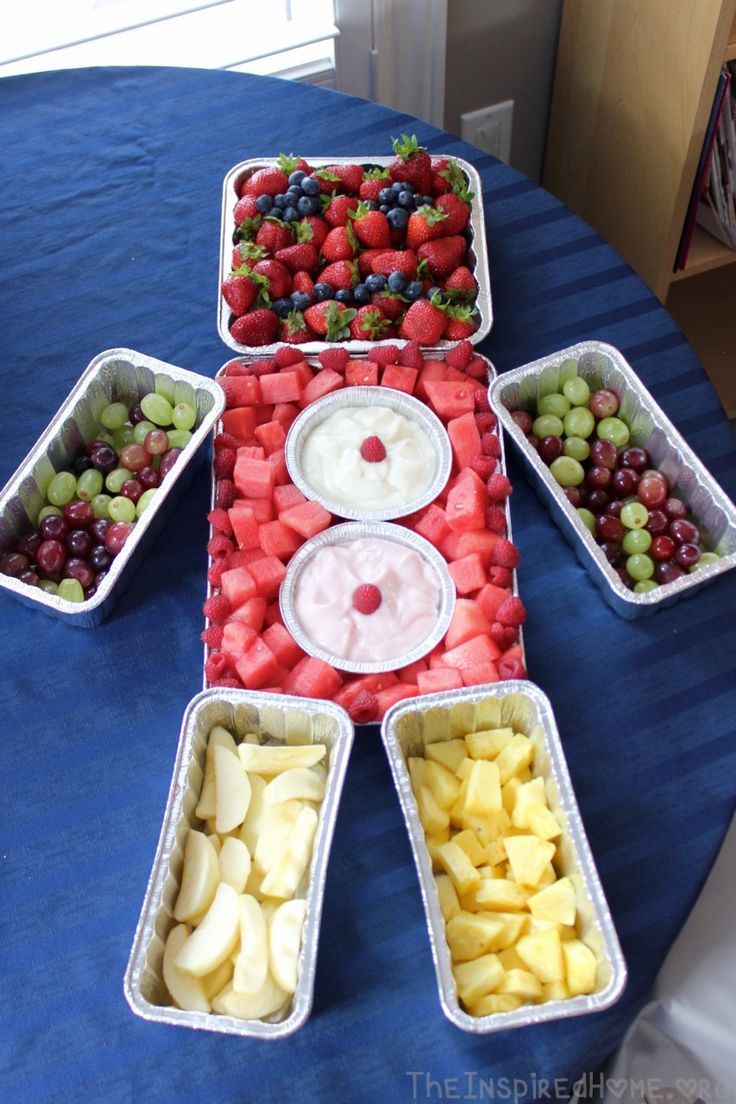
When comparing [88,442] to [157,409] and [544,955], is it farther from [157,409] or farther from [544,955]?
[544,955]

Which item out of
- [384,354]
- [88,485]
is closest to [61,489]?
[88,485]

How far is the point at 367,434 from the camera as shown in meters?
1.39

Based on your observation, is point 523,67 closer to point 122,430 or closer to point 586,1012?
point 122,430

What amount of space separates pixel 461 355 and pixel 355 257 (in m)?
0.24

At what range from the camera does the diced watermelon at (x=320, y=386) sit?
1.40 meters

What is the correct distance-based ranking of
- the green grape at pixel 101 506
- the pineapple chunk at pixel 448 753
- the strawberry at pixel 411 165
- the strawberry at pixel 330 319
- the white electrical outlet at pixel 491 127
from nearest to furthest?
the pineapple chunk at pixel 448 753
the green grape at pixel 101 506
the strawberry at pixel 330 319
the strawberry at pixel 411 165
the white electrical outlet at pixel 491 127

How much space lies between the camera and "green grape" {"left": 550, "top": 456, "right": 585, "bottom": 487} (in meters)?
1.34

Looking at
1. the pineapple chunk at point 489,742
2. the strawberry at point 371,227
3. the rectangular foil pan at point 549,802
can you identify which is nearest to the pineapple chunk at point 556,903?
the rectangular foil pan at point 549,802

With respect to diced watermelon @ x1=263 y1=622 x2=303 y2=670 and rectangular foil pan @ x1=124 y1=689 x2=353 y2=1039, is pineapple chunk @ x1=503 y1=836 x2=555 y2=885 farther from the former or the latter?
diced watermelon @ x1=263 y1=622 x2=303 y2=670

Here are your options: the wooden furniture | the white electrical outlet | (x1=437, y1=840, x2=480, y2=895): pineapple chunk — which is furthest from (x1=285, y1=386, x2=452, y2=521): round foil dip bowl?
the white electrical outlet

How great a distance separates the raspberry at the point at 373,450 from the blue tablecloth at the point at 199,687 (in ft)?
0.61

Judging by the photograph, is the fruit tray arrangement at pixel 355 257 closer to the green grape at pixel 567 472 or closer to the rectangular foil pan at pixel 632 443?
the rectangular foil pan at pixel 632 443

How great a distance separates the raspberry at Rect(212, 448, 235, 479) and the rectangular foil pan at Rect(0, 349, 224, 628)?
0.11ft

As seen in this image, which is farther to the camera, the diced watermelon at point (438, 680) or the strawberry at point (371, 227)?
the strawberry at point (371, 227)
